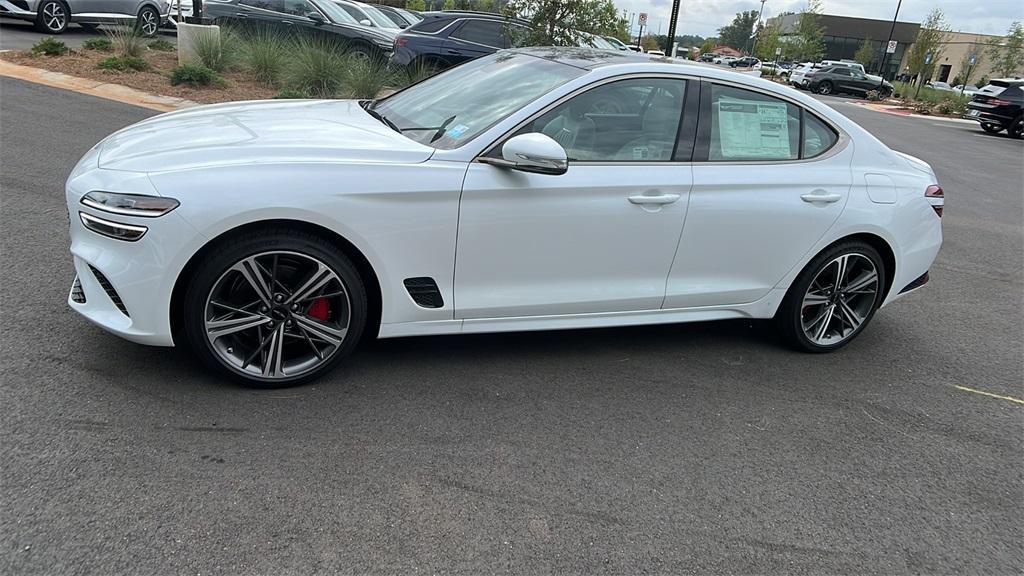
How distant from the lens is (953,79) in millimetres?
71000

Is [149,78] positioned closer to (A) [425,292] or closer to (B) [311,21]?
(B) [311,21]

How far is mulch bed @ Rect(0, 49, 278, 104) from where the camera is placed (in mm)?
11215

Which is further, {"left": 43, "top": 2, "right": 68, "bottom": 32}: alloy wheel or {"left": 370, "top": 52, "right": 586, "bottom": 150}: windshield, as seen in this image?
{"left": 43, "top": 2, "right": 68, "bottom": 32}: alloy wheel

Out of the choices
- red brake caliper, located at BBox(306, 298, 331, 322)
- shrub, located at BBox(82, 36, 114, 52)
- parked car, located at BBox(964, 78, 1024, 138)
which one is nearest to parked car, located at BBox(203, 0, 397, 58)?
shrub, located at BBox(82, 36, 114, 52)

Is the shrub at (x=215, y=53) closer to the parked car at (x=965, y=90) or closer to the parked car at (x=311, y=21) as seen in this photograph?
the parked car at (x=311, y=21)

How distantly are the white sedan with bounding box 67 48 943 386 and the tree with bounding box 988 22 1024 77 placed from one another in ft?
176

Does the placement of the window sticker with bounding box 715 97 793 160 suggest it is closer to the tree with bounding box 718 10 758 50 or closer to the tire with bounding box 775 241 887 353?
the tire with bounding box 775 241 887 353

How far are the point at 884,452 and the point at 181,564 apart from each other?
306 centimetres

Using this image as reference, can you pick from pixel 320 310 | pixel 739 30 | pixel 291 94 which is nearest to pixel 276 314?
pixel 320 310

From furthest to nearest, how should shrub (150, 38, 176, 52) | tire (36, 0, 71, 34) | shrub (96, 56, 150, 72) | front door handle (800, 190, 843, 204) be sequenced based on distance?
tire (36, 0, 71, 34) < shrub (150, 38, 176, 52) < shrub (96, 56, 150, 72) < front door handle (800, 190, 843, 204)

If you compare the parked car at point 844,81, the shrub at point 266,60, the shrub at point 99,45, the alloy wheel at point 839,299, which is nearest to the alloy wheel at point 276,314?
the alloy wheel at point 839,299

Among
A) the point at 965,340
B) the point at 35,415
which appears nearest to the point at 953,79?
the point at 965,340

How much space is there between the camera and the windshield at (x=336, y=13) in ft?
48.5

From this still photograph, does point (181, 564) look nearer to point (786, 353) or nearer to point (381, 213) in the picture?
point (381, 213)
